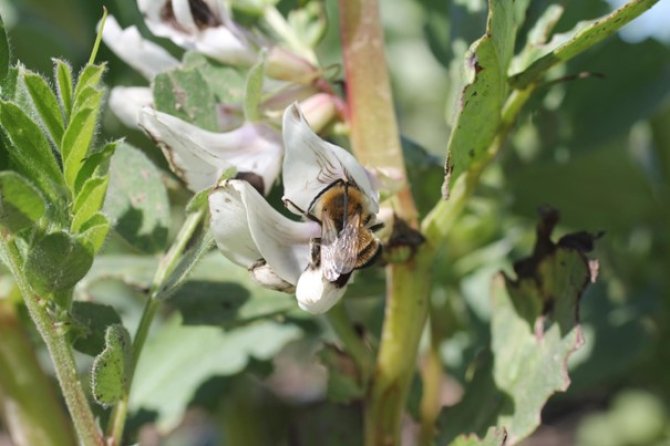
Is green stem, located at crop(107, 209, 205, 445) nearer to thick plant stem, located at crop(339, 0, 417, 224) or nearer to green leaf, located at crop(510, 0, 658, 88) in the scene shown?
thick plant stem, located at crop(339, 0, 417, 224)

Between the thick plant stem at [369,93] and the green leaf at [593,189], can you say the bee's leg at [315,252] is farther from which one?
the green leaf at [593,189]

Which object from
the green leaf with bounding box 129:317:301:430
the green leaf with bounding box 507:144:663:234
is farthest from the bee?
the green leaf with bounding box 507:144:663:234

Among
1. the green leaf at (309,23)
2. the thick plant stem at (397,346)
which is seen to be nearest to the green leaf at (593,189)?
the green leaf at (309,23)

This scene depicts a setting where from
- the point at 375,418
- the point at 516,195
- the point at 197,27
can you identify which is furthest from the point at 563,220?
the point at 197,27

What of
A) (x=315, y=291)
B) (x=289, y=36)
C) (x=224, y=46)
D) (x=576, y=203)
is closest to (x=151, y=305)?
(x=315, y=291)

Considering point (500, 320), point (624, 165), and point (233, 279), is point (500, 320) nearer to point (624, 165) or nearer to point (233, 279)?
point (233, 279)

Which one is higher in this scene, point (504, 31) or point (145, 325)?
point (504, 31)
